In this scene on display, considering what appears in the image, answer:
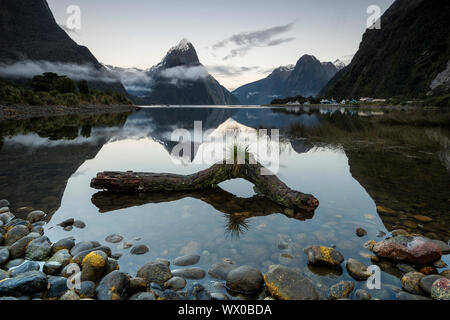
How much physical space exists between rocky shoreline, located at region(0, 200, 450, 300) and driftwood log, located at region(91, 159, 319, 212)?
3256 mm

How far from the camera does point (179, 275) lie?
15.5 ft

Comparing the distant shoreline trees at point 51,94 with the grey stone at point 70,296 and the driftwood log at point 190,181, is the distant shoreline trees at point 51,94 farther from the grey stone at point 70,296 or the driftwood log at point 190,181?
the grey stone at point 70,296

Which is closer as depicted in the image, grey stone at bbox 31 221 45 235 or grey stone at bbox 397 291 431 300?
grey stone at bbox 397 291 431 300

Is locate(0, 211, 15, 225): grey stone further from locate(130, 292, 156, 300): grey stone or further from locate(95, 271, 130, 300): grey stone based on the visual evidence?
locate(130, 292, 156, 300): grey stone

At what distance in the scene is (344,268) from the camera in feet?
16.3

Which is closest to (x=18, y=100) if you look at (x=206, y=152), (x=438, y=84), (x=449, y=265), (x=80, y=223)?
(x=206, y=152)

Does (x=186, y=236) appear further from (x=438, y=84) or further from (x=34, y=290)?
(x=438, y=84)

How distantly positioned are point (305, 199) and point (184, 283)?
475 cm

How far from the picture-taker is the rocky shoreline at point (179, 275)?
4.06 m

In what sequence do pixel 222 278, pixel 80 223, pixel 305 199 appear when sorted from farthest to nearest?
pixel 305 199 < pixel 80 223 < pixel 222 278

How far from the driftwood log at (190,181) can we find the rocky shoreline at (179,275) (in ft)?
10.7

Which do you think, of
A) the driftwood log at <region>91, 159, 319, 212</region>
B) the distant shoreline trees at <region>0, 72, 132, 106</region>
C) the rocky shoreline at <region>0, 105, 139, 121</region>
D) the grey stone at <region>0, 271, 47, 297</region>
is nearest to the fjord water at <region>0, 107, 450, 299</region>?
the driftwood log at <region>91, 159, 319, 212</region>

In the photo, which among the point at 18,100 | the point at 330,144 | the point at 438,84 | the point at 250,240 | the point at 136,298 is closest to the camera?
the point at 136,298

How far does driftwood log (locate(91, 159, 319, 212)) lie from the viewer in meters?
8.94
